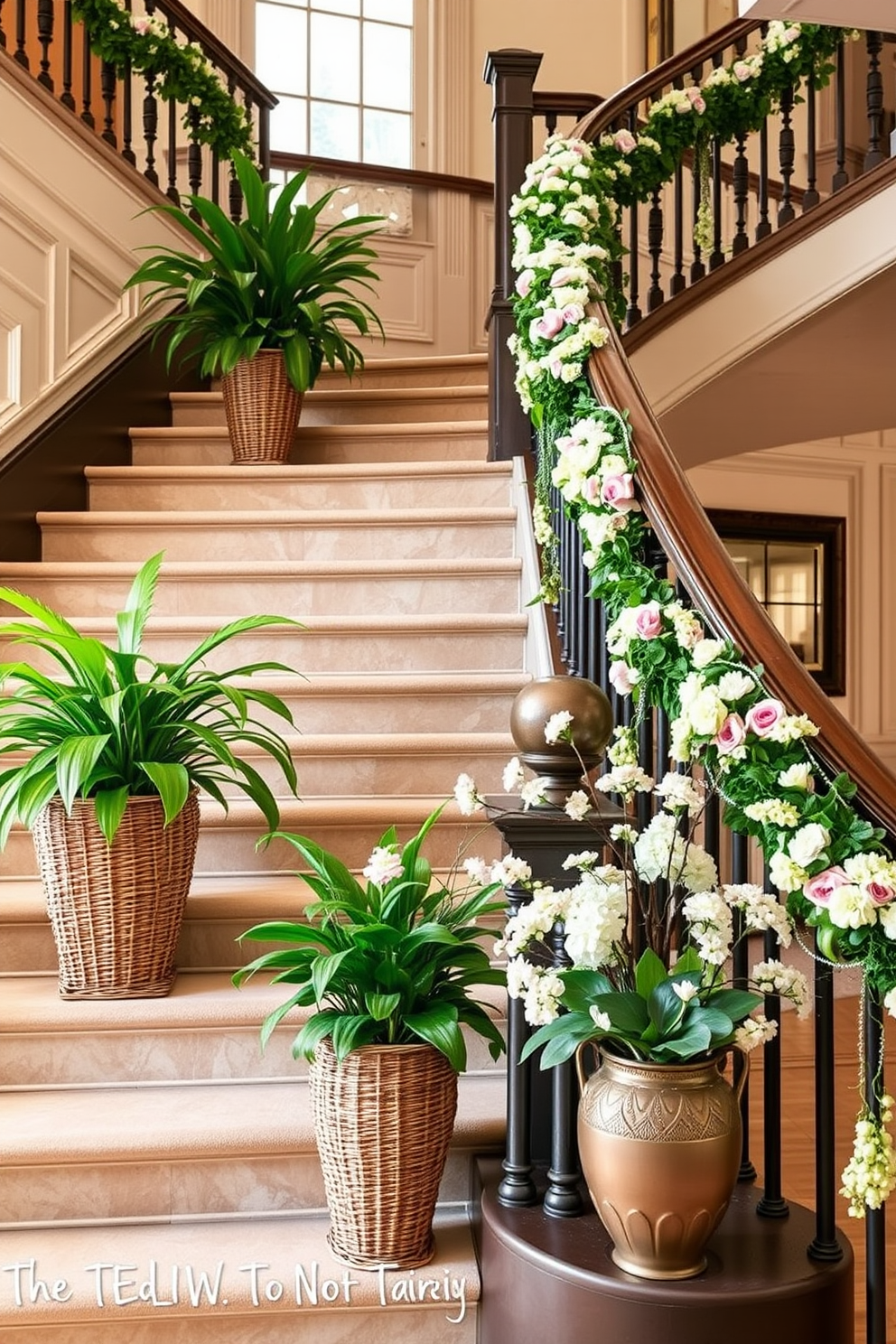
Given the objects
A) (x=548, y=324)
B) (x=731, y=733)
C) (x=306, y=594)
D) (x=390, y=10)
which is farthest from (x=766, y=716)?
(x=390, y=10)

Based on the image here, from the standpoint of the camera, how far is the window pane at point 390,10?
21.8 feet

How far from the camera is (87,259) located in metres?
3.93

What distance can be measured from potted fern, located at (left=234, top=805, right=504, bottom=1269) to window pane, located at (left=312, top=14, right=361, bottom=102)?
5780 mm

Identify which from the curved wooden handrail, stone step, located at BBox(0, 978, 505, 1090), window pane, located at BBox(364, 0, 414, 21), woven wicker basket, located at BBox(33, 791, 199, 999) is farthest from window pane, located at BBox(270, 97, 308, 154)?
stone step, located at BBox(0, 978, 505, 1090)

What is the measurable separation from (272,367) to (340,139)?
3.40 meters

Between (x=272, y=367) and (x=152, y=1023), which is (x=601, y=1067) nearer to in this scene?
(x=152, y=1023)

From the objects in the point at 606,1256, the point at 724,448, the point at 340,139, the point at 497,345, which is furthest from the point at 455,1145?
the point at 340,139

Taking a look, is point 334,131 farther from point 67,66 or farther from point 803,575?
point 803,575

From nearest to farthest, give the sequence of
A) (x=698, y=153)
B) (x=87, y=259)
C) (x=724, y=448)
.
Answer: (x=87, y=259) → (x=698, y=153) → (x=724, y=448)

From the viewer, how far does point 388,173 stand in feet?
20.7

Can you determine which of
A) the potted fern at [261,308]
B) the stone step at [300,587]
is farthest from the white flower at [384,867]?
the potted fern at [261,308]

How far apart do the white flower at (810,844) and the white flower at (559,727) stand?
36cm

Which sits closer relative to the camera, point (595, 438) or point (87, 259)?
point (595, 438)

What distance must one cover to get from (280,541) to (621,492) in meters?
1.71
